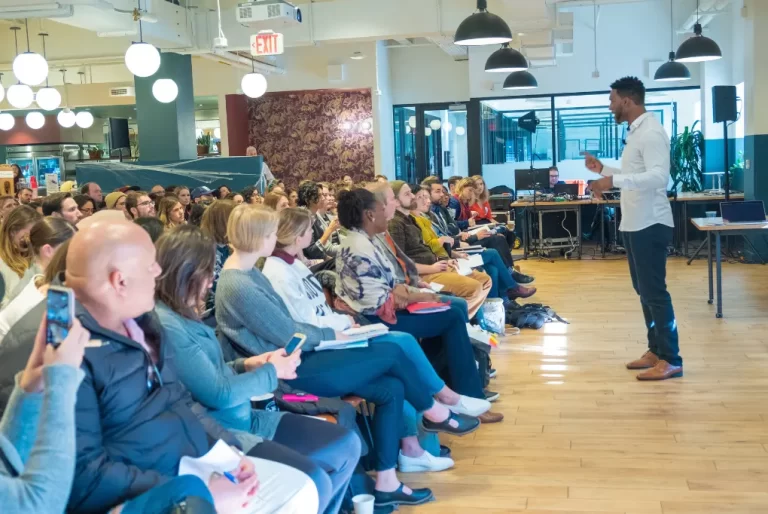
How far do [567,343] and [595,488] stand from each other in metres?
2.78

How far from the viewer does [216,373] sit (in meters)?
2.58

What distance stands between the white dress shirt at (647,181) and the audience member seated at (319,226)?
1886mm

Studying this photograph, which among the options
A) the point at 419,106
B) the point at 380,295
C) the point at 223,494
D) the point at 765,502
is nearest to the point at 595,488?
the point at 765,502

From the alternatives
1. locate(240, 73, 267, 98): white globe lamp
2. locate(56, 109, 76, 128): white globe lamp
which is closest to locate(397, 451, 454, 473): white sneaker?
locate(240, 73, 267, 98): white globe lamp

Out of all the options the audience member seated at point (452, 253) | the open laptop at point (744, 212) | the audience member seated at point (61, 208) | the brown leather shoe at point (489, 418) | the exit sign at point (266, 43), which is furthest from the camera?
the exit sign at point (266, 43)

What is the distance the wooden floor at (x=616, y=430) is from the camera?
341 cm

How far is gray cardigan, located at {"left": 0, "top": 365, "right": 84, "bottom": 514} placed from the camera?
1.52 m

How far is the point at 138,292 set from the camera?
1998 millimetres

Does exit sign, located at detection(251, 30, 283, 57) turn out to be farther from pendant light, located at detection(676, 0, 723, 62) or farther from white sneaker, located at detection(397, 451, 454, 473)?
white sneaker, located at detection(397, 451, 454, 473)

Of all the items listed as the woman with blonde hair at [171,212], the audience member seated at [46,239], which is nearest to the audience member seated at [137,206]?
the woman with blonde hair at [171,212]

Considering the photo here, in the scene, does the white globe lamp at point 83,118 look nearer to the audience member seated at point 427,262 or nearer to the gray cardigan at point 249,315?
the audience member seated at point 427,262

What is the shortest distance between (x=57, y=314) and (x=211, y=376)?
1.03m

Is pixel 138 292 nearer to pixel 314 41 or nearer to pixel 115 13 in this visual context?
pixel 115 13

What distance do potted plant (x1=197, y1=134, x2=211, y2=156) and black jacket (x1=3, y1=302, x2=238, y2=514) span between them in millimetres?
14438
